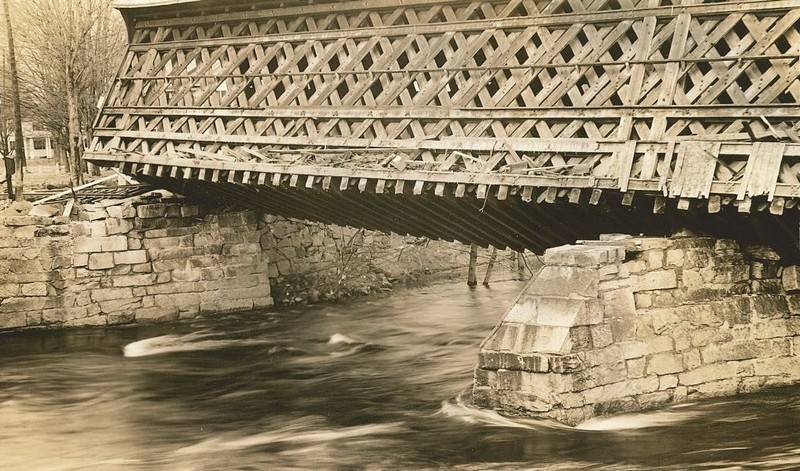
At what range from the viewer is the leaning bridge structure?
30.5 feet

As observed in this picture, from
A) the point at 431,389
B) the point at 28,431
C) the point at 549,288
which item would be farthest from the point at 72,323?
the point at 549,288

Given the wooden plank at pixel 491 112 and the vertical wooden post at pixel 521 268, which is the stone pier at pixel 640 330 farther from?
the vertical wooden post at pixel 521 268

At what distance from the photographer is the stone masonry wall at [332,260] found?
1895 centimetres

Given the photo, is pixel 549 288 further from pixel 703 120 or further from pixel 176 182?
pixel 176 182

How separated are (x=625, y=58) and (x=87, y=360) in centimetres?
894

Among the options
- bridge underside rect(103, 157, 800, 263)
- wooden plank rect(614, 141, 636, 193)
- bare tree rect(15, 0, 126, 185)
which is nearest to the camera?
wooden plank rect(614, 141, 636, 193)

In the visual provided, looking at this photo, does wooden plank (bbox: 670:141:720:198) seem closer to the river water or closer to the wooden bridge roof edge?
the river water

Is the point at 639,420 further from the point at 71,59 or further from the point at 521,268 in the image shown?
the point at 71,59

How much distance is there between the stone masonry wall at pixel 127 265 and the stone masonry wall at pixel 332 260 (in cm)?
63

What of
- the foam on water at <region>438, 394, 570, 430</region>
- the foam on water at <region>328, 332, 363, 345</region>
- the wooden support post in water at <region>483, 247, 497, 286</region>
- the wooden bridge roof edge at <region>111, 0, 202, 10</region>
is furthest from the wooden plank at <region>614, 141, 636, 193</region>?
the wooden support post in water at <region>483, 247, 497, 286</region>

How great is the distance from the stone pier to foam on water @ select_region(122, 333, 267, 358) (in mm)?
6958

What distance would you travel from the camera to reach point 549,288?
9.31 metres

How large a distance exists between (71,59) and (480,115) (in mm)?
15485

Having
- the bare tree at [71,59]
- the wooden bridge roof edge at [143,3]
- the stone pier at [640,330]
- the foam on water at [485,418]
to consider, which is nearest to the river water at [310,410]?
the foam on water at [485,418]
